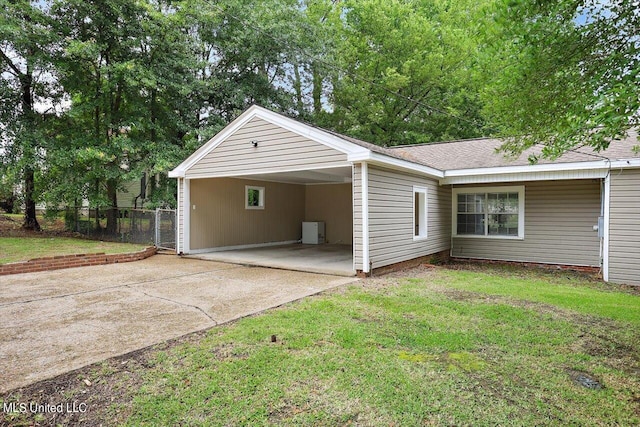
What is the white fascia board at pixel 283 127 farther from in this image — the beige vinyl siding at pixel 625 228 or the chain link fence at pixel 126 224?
the beige vinyl siding at pixel 625 228

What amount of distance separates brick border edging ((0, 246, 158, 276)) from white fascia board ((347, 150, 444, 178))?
604 centimetres

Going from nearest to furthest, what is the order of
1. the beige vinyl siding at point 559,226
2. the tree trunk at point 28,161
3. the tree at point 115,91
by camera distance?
the beige vinyl siding at point 559,226 < the tree trunk at point 28,161 < the tree at point 115,91

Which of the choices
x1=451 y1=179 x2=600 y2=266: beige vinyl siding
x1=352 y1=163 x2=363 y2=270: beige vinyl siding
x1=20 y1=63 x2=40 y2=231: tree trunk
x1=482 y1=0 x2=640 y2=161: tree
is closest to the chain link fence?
x1=20 y1=63 x2=40 y2=231: tree trunk

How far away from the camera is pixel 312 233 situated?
13.5 meters

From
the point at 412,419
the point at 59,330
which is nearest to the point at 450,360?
the point at 412,419

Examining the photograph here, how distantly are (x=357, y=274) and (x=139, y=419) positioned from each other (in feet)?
17.0

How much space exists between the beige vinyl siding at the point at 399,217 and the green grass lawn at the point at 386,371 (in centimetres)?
256

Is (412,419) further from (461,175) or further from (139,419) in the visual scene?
(461,175)

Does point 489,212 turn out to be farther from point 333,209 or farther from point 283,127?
point 283,127

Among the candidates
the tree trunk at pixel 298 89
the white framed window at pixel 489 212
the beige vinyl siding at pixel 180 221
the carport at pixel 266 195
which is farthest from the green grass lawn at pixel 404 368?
the tree trunk at pixel 298 89

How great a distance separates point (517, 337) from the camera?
3895 millimetres

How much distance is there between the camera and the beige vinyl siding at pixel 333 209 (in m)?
13.3

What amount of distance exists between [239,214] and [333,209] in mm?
3656

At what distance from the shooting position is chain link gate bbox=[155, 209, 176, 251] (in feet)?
35.5
